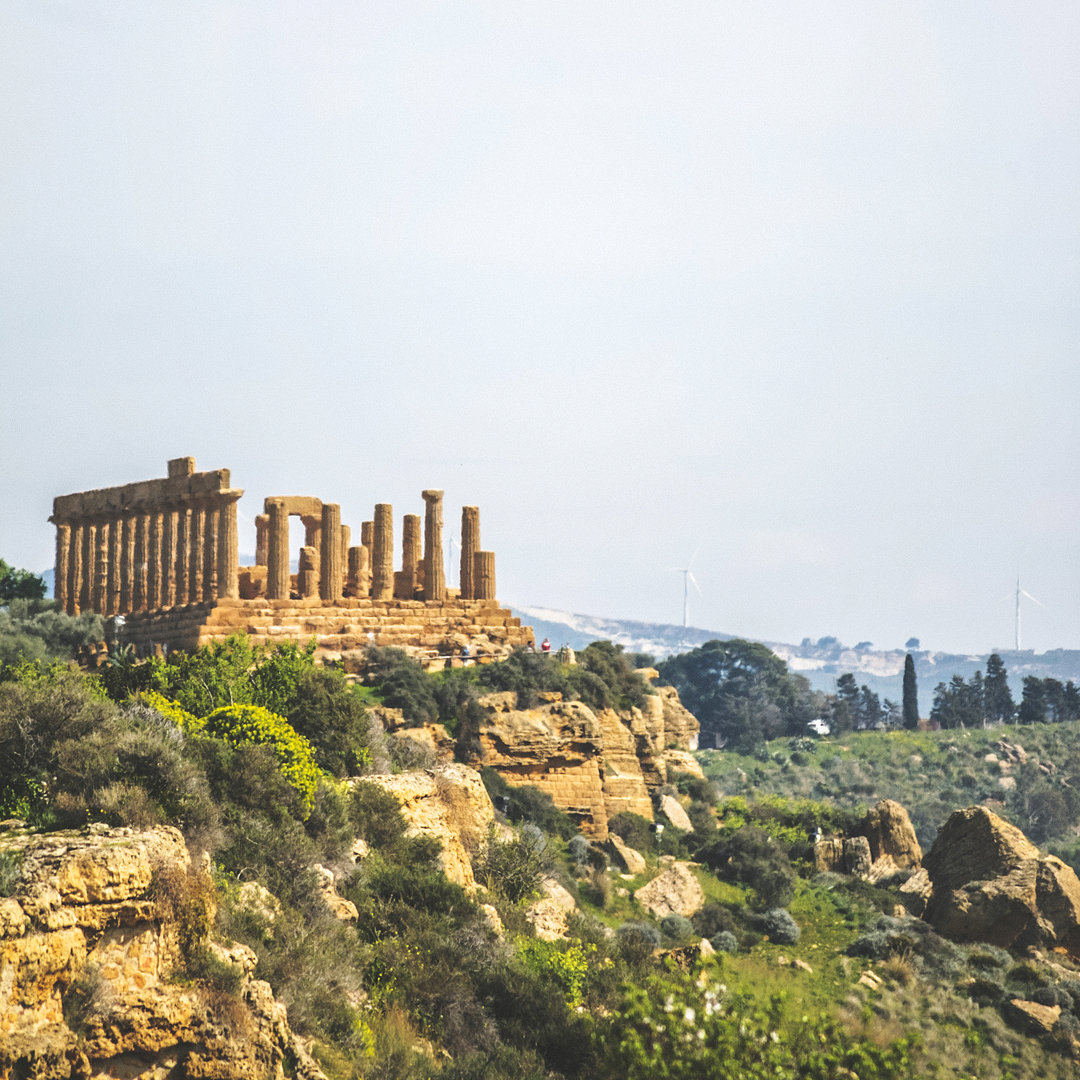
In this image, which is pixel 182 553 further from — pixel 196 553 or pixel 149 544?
pixel 149 544

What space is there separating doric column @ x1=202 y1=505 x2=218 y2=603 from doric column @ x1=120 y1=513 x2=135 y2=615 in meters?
4.99

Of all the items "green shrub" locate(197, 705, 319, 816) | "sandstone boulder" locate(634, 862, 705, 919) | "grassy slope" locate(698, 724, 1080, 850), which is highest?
"green shrub" locate(197, 705, 319, 816)

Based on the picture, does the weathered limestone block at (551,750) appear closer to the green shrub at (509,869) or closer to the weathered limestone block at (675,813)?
the weathered limestone block at (675,813)

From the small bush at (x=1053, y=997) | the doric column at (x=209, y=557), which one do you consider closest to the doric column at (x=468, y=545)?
the doric column at (x=209, y=557)

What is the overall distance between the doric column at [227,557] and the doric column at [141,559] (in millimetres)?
5453

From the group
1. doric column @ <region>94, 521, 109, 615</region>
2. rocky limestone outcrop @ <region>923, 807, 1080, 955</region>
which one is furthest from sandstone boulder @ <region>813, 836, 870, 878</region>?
doric column @ <region>94, 521, 109, 615</region>

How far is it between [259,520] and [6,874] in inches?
1831

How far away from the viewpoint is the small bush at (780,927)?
4509cm

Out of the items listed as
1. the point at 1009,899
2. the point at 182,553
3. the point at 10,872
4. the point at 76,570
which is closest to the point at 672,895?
the point at 1009,899

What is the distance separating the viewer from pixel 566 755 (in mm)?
51062

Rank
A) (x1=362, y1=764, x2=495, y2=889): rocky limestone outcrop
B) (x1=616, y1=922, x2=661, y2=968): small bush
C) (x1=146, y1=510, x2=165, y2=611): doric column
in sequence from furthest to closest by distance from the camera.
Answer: (x1=146, y1=510, x2=165, y2=611): doric column → (x1=616, y1=922, x2=661, y2=968): small bush → (x1=362, y1=764, x2=495, y2=889): rocky limestone outcrop

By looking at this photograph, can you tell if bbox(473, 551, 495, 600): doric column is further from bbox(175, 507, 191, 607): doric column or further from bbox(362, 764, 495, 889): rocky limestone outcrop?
bbox(362, 764, 495, 889): rocky limestone outcrop

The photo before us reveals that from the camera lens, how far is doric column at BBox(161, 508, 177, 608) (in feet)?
187

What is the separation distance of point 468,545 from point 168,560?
11668 millimetres
